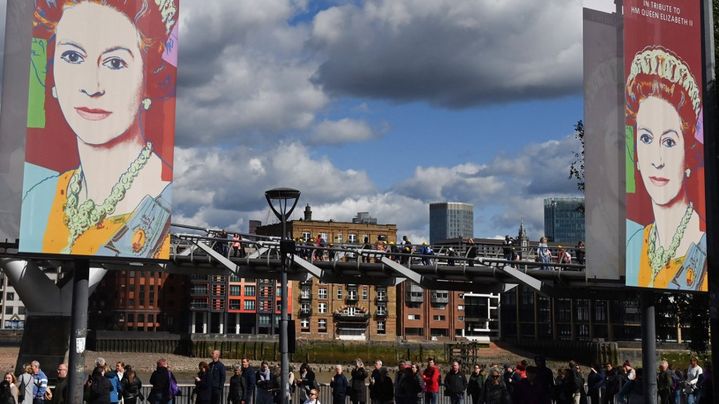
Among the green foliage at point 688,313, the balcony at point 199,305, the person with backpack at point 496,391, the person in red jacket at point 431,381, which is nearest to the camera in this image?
the person with backpack at point 496,391

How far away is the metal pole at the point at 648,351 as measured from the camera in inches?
983

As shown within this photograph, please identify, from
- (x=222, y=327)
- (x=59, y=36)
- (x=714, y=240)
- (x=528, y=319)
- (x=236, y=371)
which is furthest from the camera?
(x=528, y=319)

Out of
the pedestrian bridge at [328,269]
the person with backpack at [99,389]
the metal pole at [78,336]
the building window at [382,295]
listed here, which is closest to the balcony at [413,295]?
the building window at [382,295]

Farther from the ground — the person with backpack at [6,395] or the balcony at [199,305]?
the balcony at [199,305]

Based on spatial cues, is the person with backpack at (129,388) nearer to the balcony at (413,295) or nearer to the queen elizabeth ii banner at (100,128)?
the queen elizabeth ii banner at (100,128)

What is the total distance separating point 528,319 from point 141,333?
52658mm

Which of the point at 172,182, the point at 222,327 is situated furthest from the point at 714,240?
the point at 222,327

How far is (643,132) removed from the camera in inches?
991

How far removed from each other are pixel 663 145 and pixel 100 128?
12637mm

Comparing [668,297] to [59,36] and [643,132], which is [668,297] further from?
[59,36]

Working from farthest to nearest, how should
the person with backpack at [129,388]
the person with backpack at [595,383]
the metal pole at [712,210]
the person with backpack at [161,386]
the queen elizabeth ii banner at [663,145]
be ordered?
1. the person with backpack at [595,383]
2. the person with backpack at [161,386]
3. the person with backpack at [129,388]
4. the queen elizabeth ii banner at [663,145]
5. the metal pole at [712,210]

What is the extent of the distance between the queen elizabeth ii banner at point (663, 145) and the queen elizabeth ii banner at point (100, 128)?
10.4m

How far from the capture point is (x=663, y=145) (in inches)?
1004

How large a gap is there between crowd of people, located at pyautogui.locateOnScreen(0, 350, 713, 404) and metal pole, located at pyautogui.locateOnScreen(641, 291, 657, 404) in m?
1.08
